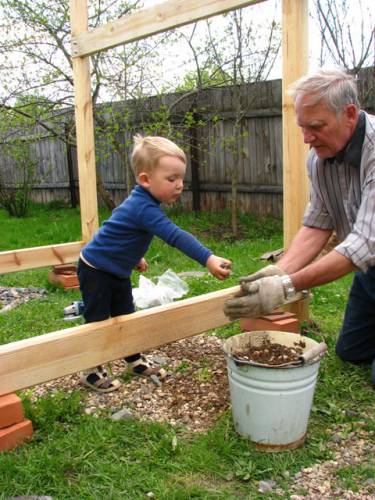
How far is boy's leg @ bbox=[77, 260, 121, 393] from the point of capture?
2.98 metres

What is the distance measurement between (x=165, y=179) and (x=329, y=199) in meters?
0.93

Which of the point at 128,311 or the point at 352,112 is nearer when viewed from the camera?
the point at 352,112

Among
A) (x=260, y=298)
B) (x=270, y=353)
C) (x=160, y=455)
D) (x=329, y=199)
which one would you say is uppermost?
(x=329, y=199)

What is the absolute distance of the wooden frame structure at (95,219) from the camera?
8.16 feet

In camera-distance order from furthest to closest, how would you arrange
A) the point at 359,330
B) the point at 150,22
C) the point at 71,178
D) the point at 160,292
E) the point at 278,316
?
the point at 71,178, the point at 160,292, the point at 150,22, the point at 278,316, the point at 359,330

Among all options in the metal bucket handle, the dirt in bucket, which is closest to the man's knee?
the dirt in bucket

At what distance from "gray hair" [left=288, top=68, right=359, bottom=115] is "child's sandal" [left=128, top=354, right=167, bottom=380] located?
5.77 feet

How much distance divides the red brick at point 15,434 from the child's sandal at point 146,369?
835mm

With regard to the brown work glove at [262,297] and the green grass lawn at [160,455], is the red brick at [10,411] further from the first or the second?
the brown work glove at [262,297]

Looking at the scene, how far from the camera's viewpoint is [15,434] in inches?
94.0

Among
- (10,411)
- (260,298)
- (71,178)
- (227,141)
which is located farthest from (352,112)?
(71,178)

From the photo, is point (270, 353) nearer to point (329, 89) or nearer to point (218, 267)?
point (218, 267)

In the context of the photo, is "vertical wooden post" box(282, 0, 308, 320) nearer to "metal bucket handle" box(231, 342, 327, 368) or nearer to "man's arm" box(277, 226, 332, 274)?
"man's arm" box(277, 226, 332, 274)

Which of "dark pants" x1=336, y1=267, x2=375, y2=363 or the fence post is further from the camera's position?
the fence post
